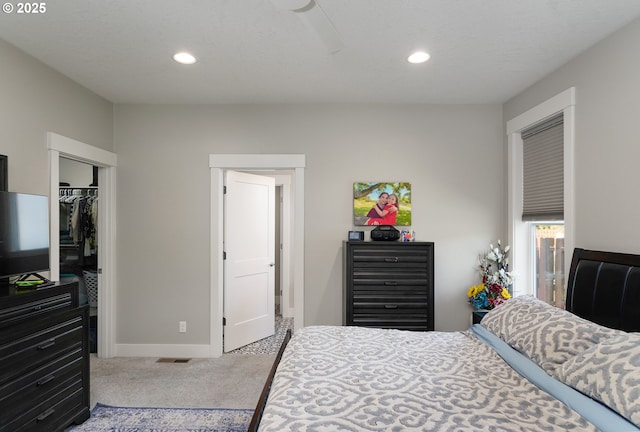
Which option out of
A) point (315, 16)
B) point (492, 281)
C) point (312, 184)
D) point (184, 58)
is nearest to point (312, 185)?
point (312, 184)

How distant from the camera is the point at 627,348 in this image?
4.62 feet

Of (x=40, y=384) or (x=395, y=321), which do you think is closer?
(x=40, y=384)

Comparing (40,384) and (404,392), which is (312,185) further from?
(40,384)

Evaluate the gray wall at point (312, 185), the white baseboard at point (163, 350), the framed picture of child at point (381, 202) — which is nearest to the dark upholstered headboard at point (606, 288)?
the gray wall at point (312, 185)

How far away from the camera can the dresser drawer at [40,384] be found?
1851mm

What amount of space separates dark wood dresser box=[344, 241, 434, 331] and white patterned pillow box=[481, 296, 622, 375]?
1.03m

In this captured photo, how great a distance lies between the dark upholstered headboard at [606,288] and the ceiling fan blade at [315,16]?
81.2 inches

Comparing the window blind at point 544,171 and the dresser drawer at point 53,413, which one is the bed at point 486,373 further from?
the dresser drawer at point 53,413

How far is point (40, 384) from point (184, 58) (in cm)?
233

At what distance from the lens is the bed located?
1.26 m

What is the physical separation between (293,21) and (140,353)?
348 cm

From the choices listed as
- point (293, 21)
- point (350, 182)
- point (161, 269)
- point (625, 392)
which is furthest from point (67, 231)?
point (625, 392)

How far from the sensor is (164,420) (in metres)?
2.47

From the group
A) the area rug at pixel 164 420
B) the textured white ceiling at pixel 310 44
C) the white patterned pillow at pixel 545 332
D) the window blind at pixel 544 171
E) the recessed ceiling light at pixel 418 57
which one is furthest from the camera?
the window blind at pixel 544 171
